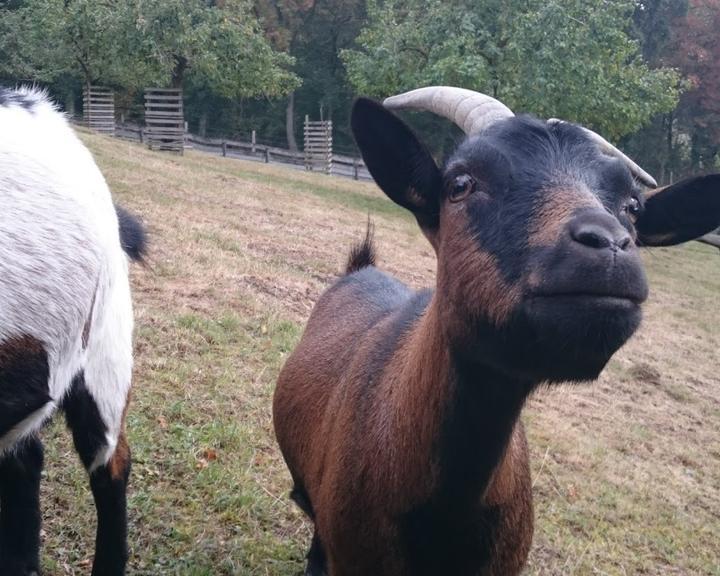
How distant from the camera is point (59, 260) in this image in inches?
104

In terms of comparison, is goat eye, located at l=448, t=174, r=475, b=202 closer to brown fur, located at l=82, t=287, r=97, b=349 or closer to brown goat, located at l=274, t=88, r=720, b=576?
brown goat, located at l=274, t=88, r=720, b=576

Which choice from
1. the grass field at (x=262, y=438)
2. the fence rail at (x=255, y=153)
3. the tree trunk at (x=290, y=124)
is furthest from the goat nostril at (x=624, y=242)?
the tree trunk at (x=290, y=124)

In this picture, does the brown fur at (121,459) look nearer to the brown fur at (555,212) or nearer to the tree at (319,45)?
the brown fur at (555,212)

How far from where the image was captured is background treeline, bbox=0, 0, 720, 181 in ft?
63.1

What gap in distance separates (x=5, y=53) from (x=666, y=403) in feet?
99.3

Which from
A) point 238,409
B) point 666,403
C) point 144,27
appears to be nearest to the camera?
point 238,409

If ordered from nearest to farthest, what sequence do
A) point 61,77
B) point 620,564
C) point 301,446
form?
point 301,446
point 620,564
point 61,77

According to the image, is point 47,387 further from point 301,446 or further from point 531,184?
point 531,184

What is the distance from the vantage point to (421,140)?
2.69 meters

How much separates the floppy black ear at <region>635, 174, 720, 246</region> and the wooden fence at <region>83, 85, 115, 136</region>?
30.1 m

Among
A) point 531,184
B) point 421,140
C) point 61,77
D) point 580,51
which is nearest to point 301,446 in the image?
point 421,140

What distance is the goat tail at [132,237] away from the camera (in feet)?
12.1

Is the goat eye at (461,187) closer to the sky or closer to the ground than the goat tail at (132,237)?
closer to the sky

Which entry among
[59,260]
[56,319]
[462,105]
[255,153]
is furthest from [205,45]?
[56,319]
